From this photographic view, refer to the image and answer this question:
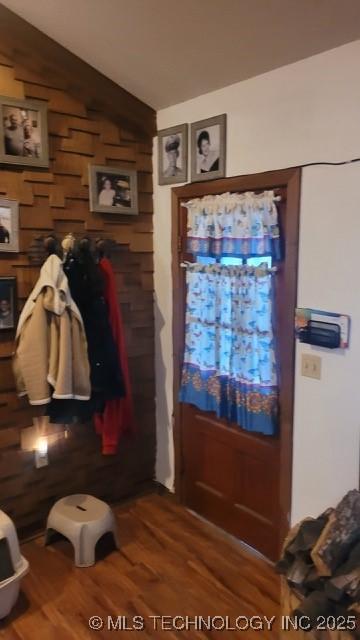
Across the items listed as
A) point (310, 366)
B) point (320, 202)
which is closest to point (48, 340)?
point (310, 366)

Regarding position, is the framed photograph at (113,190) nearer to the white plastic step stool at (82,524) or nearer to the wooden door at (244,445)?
the wooden door at (244,445)

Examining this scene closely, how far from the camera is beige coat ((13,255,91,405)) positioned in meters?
2.41

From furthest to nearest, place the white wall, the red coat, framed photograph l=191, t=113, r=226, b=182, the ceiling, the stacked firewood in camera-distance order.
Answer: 1. the red coat
2. framed photograph l=191, t=113, r=226, b=182
3. the white wall
4. the ceiling
5. the stacked firewood

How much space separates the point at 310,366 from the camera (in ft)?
7.36

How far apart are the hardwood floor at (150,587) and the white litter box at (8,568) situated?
0.36 ft

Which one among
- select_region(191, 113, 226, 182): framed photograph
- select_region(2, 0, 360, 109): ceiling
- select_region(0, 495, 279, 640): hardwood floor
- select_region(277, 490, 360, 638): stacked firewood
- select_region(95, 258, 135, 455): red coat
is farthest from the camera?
select_region(95, 258, 135, 455): red coat

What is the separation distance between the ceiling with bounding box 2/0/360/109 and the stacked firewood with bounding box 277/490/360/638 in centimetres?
182

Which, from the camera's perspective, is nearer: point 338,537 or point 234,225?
point 338,537

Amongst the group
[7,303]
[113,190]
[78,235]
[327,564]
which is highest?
[113,190]

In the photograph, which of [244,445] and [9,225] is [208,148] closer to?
[9,225]

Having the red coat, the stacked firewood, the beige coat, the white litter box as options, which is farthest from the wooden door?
the white litter box

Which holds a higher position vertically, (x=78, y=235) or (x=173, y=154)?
(x=173, y=154)

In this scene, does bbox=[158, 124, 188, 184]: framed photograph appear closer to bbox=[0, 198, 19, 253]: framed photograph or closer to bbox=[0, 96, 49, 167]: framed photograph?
bbox=[0, 96, 49, 167]: framed photograph

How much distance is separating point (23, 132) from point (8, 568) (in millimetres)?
2018
